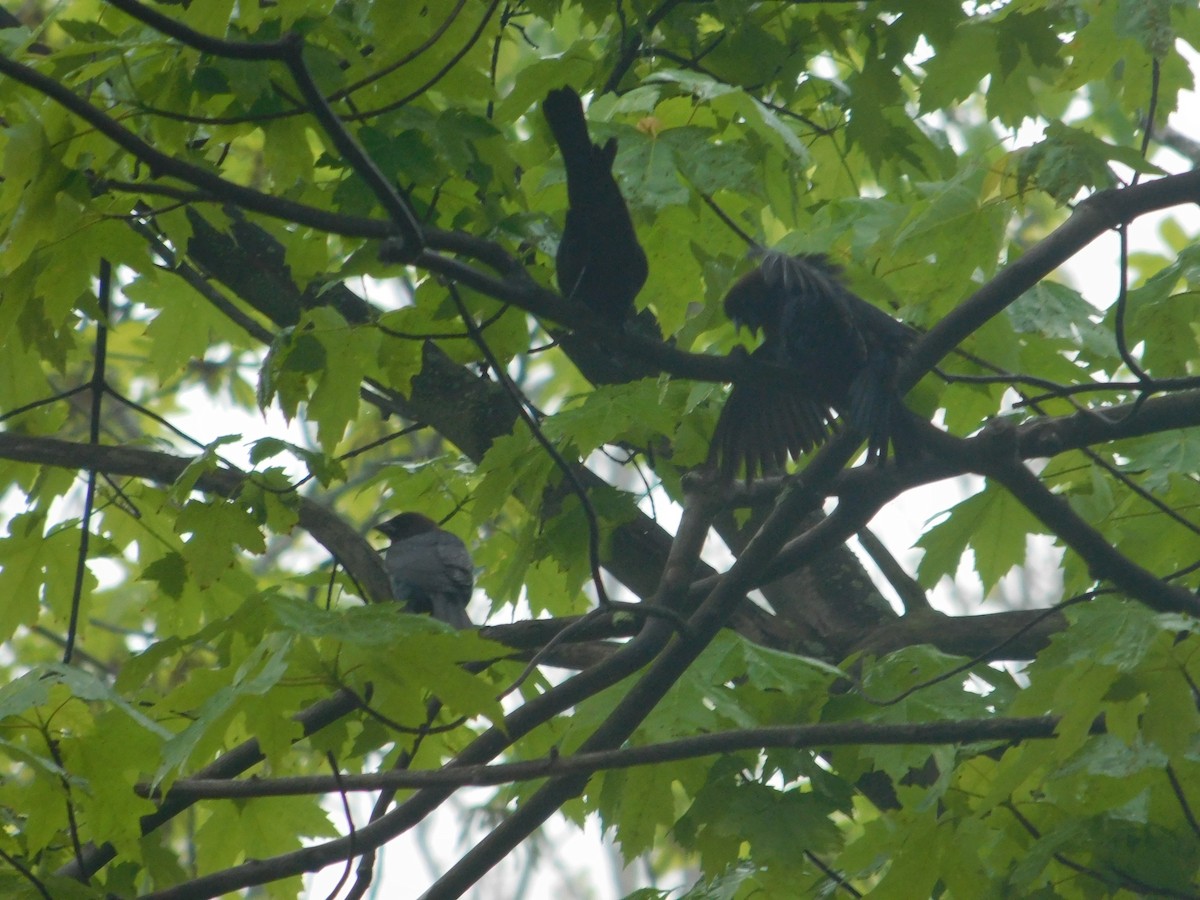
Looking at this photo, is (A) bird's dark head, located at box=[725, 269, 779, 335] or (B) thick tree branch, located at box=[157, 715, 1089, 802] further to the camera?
(A) bird's dark head, located at box=[725, 269, 779, 335]

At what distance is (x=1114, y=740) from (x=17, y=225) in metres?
2.49

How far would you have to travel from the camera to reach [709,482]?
3.43 m

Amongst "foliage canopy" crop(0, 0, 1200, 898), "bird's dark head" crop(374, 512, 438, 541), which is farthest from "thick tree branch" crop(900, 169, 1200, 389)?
"bird's dark head" crop(374, 512, 438, 541)

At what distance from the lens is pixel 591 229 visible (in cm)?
348

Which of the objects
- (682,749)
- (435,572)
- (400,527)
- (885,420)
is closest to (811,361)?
(885,420)

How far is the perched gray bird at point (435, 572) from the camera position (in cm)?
504

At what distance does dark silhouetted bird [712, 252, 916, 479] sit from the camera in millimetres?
3137

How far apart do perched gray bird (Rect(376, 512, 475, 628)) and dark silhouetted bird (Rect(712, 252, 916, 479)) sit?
1649 millimetres

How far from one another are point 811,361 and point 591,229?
29.5 inches

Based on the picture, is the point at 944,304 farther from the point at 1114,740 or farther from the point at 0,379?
the point at 0,379

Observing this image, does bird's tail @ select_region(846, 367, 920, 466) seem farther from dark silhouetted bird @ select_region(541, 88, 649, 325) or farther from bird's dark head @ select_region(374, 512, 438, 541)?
bird's dark head @ select_region(374, 512, 438, 541)

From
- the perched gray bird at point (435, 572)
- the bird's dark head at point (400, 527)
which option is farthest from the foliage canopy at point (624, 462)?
the bird's dark head at point (400, 527)

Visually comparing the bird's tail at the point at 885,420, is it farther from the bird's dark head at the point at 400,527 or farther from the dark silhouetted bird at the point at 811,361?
the bird's dark head at the point at 400,527

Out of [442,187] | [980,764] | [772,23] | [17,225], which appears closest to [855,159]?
[772,23]
